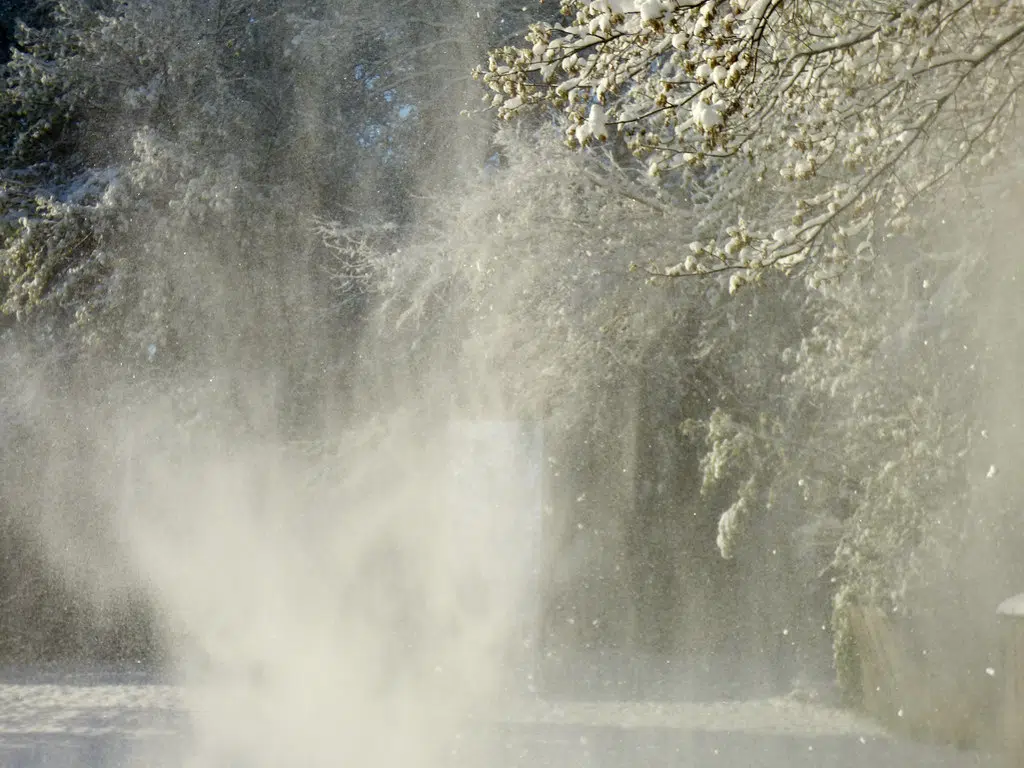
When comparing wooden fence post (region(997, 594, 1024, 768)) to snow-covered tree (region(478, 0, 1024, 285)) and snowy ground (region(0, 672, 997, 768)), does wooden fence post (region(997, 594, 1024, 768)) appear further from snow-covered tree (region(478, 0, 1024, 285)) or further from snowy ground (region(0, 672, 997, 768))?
snow-covered tree (region(478, 0, 1024, 285))

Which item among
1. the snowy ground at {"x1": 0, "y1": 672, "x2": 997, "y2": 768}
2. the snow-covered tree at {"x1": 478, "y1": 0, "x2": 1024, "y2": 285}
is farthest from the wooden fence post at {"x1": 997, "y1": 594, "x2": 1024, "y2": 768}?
the snow-covered tree at {"x1": 478, "y1": 0, "x2": 1024, "y2": 285}

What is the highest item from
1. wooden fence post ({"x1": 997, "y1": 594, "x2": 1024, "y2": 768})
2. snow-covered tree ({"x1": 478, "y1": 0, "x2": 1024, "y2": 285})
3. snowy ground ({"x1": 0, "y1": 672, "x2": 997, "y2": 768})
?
snow-covered tree ({"x1": 478, "y1": 0, "x2": 1024, "y2": 285})

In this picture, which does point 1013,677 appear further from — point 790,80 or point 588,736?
point 790,80

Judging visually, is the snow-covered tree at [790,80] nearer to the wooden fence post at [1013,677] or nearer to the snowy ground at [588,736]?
the wooden fence post at [1013,677]

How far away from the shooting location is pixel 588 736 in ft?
27.3

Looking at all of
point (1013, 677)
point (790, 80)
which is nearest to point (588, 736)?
point (1013, 677)

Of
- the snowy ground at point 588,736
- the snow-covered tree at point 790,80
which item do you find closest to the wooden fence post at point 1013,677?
the snowy ground at point 588,736

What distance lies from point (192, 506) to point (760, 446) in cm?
612

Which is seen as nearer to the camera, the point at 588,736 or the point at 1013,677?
the point at 1013,677

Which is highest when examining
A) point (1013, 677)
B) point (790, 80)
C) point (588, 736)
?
point (790, 80)

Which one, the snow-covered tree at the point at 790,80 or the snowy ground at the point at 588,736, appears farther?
the snowy ground at the point at 588,736

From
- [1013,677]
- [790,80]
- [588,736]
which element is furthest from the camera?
[588,736]

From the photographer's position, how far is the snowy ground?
24.4ft

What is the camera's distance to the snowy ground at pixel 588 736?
293 inches
